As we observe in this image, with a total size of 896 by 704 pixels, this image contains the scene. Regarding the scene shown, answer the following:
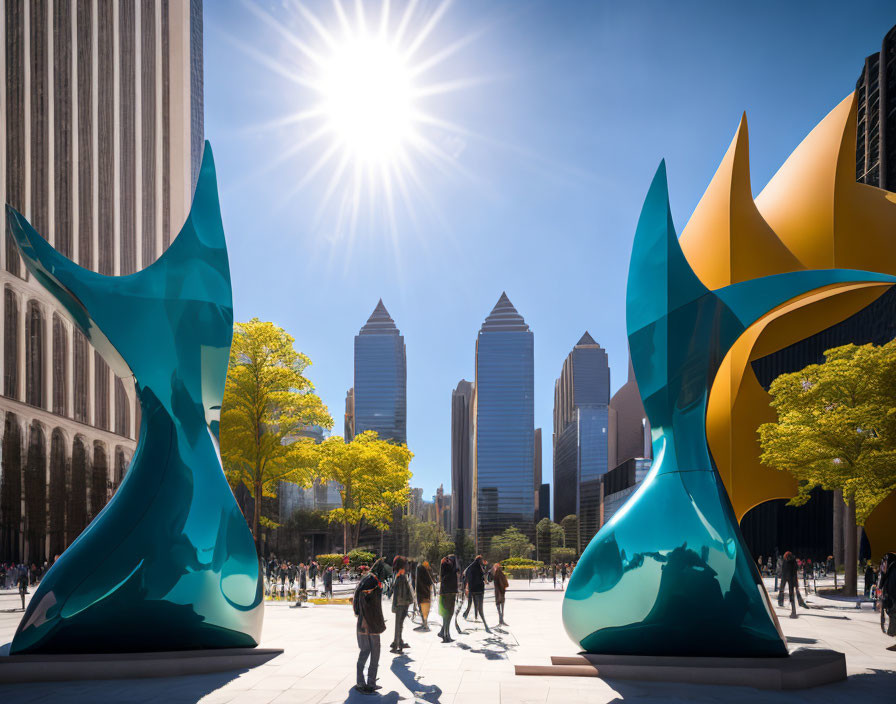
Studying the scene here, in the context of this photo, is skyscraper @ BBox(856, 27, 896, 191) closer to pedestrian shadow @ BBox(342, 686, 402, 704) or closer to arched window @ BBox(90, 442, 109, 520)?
pedestrian shadow @ BBox(342, 686, 402, 704)

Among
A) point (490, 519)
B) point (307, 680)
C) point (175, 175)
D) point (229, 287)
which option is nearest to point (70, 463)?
point (175, 175)

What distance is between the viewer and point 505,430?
14362 cm

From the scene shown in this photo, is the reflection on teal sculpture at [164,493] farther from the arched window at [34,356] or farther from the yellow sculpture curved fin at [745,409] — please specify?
the arched window at [34,356]

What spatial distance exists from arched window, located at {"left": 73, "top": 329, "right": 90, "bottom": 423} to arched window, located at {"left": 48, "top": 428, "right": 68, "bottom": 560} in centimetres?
334

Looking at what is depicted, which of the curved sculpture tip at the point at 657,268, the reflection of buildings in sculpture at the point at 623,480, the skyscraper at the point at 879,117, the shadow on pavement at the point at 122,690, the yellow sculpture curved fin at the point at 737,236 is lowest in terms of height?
the reflection of buildings in sculpture at the point at 623,480

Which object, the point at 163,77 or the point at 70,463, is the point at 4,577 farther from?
the point at 163,77

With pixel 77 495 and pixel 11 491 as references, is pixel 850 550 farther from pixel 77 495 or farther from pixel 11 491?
pixel 77 495

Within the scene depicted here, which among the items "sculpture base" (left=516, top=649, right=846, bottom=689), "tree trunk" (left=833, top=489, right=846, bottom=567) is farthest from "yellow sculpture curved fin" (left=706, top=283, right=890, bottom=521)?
"tree trunk" (left=833, top=489, right=846, bottom=567)

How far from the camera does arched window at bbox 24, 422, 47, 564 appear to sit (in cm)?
3650

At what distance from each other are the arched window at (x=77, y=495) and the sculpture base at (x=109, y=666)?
1396 inches

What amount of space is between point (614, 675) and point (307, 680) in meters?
4.10

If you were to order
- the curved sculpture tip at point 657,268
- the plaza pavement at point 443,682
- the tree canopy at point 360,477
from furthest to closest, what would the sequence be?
the tree canopy at point 360,477 < the curved sculpture tip at point 657,268 < the plaza pavement at point 443,682

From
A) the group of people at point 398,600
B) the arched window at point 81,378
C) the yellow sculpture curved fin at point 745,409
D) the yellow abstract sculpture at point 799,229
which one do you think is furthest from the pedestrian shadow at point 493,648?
the arched window at point 81,378

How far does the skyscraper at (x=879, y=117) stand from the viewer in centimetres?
4762
